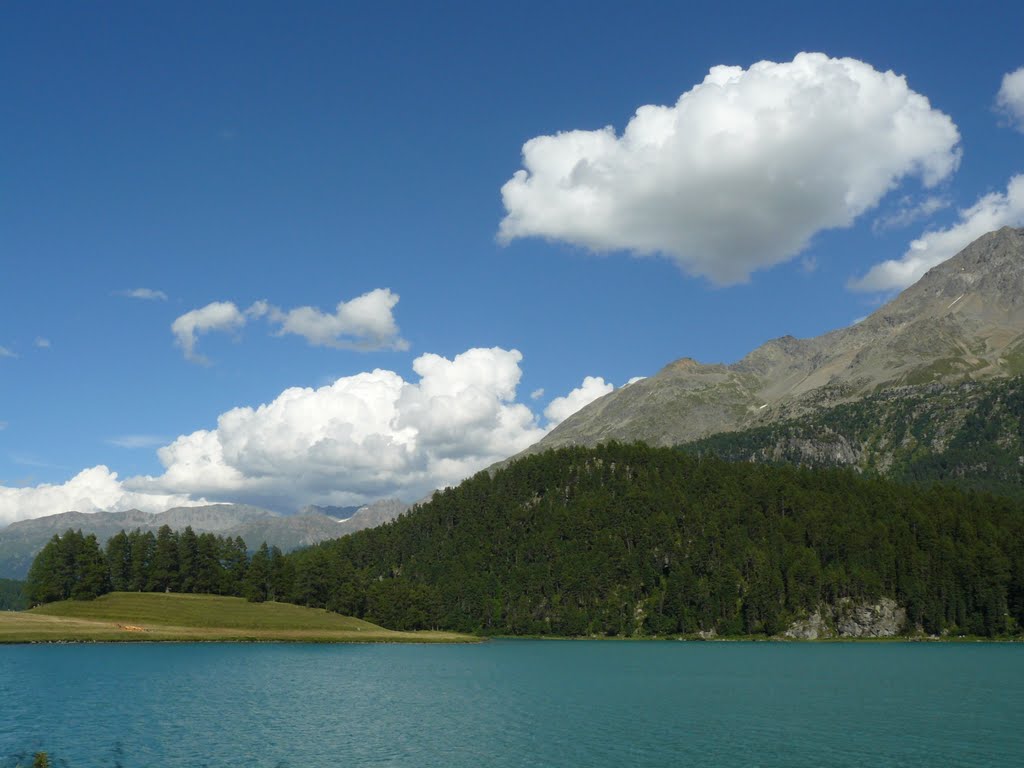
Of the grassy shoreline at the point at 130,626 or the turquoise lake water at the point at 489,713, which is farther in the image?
the grassy shoreline at the point at 130,626

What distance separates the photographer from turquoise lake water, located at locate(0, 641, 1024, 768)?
192 feet

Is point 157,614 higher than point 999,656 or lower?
higher


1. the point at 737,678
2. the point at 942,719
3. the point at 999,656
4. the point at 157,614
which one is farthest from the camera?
the point at 157,614

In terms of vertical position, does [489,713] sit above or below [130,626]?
below

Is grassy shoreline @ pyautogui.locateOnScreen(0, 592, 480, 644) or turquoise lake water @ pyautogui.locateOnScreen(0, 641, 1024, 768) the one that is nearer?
turquoise lake water @ pyautogui.locateOnScreen(0, 641, 1024, 768)

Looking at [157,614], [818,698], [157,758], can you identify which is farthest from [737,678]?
[157,614]

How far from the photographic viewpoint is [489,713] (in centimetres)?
8044

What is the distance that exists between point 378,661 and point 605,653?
59.9m

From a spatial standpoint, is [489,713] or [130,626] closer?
[489,713]

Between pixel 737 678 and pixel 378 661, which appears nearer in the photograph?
pixel 737 678

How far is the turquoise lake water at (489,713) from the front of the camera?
5862 centimetres

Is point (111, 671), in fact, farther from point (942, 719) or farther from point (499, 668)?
point (942, 719)

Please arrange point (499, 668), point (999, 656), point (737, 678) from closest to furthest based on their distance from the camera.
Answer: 1. point (737, 678)
2. point (499, 668)
3. point (999, 656)

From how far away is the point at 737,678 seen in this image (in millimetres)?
117438
